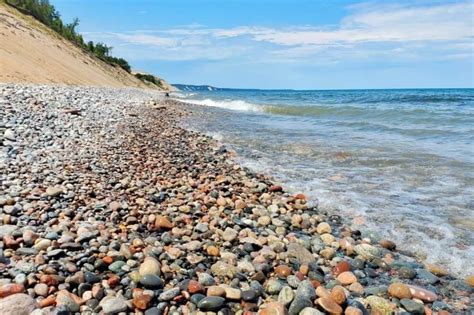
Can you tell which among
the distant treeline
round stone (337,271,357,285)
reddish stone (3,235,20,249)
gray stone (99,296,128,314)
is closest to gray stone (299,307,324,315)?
round stone (337,271,357,285)

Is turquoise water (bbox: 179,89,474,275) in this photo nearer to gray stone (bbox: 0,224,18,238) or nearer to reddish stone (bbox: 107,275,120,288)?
reddish stone (bbox: 107,275,120,288)

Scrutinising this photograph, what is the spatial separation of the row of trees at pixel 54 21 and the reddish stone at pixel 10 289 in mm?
60258

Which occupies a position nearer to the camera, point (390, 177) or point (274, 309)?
point (274, 309)

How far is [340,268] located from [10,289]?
2610 millimetres

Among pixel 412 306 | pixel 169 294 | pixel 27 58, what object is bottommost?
pixel 412 306

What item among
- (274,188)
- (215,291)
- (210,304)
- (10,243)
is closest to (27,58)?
(274,188)

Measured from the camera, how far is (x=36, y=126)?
29.4 feet

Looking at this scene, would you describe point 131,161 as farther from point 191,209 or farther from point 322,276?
point 322,276

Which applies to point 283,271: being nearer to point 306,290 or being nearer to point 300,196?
point 306,290

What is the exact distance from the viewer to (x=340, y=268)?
3.57 m

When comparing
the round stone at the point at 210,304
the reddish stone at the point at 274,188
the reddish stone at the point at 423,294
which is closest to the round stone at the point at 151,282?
the round stone at the point at 210,304

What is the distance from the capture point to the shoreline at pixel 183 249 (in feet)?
9.75

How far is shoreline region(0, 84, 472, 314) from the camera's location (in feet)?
9.75

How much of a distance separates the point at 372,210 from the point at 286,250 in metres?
2.00
